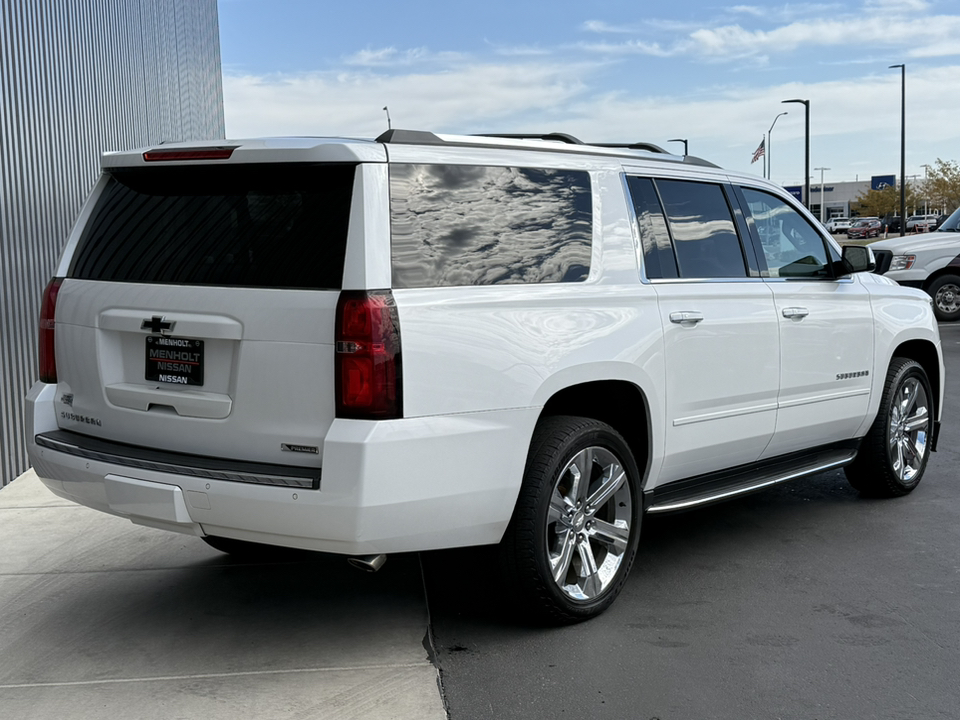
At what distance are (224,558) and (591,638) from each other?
2086 millimetres

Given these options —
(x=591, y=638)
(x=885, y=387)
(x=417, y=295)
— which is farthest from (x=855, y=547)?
(x=417, y=295)

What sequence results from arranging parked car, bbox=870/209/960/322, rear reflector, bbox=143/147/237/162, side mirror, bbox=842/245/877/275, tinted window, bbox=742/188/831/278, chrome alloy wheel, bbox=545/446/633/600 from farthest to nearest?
parked car, bbox=870/209/960/322 < side mirror, bbox=842/245/877/275 < tinted window, bbox=742/188/831/278 < chrome alloy wheel, bbox=545/446/633/600 < rear reflector, bbox=143/147/237/162

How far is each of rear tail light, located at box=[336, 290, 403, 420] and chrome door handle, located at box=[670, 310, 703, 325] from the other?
162cm

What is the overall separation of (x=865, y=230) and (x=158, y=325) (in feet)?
280

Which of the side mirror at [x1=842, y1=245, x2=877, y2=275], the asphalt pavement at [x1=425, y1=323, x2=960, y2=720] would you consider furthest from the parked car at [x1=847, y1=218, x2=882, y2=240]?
the asphalt pavement at [x1=425, y1=323, x2=960, y2=720]

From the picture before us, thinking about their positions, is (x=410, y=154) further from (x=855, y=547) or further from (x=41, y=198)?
(x=41, y=198)

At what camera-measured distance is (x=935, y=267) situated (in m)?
17.9

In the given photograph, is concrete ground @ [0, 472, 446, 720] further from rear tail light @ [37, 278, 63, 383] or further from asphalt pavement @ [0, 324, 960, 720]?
rear tail light @ [37, 278, 63, 383]

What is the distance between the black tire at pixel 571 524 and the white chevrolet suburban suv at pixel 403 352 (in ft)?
0.03

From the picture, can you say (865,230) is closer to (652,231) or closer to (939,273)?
(939,273)

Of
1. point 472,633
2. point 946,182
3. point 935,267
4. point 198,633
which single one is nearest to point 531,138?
point 472,633

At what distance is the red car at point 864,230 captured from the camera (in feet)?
270

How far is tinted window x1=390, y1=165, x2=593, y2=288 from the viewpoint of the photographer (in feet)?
12.8

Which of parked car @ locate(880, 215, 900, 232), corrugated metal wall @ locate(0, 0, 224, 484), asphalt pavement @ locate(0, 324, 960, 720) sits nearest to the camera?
asphalt pavement @ locate(0, 324, 960, 720)
